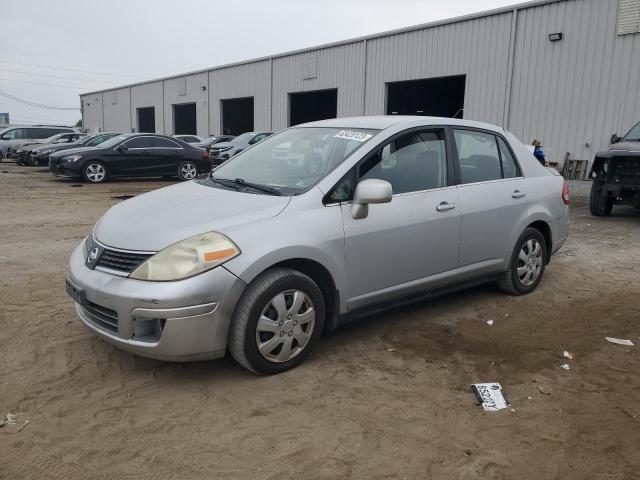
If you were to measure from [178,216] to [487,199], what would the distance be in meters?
2.61

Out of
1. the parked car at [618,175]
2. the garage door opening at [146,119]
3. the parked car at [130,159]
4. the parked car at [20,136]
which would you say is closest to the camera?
the parked car at [618,175]

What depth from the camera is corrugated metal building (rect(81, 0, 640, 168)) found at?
15422mm

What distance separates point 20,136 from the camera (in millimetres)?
25328

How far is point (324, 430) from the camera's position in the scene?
296cm

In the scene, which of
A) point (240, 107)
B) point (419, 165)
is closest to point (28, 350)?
point (419, 165)

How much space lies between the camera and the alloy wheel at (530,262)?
17.3 feet

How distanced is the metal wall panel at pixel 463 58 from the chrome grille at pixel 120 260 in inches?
663

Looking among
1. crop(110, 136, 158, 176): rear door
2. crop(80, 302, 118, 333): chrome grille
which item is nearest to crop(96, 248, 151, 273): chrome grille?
crop(80, 302, 118, 333): chrome grille

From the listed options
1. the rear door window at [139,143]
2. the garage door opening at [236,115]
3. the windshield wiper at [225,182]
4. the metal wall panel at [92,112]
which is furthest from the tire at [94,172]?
the metal wall panel at [92,112]

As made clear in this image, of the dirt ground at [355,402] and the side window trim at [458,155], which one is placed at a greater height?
the side window trim at [458,155]

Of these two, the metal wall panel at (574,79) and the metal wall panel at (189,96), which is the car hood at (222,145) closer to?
the metal wall panel at (574,79)

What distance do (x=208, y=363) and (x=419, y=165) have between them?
2.17 m

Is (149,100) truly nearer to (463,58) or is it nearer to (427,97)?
(427,97)

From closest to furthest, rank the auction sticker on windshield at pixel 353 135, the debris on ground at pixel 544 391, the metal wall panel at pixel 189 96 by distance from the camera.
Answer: the debris on ground at pixel 544 391, the auction sticker on windshield at pixel 353 135, the metal wall panel at pixel 189 96
